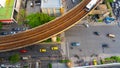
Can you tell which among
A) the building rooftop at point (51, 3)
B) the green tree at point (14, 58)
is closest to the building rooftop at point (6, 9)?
the building rooftop at point (51, 3)

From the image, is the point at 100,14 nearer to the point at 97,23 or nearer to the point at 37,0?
the point at 97,23

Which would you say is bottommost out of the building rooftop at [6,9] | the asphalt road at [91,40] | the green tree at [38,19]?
the asphalt road at [91,40]

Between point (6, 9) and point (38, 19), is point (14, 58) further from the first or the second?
point (6, 9)

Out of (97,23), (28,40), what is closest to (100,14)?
(97,23)

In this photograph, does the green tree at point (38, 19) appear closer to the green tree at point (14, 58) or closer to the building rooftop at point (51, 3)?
the building rooftop at point (51, 3)

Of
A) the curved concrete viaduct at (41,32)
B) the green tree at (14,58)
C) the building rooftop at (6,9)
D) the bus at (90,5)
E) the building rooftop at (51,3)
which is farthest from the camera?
the building rooftop at (51,3)

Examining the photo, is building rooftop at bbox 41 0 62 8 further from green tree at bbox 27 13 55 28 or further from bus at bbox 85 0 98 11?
bus at bbox 85 0 98 11
